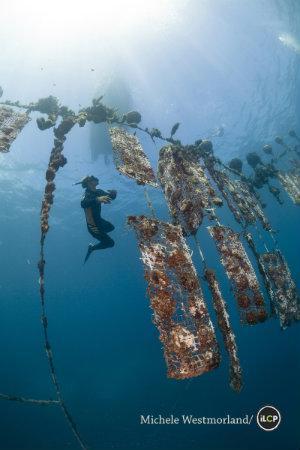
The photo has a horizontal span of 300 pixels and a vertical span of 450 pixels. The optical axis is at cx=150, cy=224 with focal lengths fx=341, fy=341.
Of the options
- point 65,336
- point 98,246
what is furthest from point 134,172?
point 65,336

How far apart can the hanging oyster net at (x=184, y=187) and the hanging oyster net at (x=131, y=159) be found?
815mm

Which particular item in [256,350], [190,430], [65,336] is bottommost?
[65,336]

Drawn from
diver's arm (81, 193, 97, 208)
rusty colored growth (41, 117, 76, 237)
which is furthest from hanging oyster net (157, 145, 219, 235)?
rusty colored growth (41, 117, 76, 237)

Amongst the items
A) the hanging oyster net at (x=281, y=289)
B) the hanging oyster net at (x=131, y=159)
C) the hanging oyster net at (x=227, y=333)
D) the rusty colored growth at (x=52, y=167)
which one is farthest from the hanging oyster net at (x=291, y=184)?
the rusty colored growth at (x=52, y=167)

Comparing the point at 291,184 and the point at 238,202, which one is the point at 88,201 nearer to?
the point at 238,202

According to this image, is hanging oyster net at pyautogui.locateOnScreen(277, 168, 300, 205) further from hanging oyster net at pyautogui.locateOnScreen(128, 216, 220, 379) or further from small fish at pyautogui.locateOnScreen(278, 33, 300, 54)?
small fish at pyautogui.locateOnScreen(278, 33, 300, 54)

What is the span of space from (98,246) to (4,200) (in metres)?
28.5

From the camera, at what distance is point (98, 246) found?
9523 mm

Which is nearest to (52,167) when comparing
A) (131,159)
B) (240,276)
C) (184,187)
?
(131,159)

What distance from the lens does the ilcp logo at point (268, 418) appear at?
25.7 ft

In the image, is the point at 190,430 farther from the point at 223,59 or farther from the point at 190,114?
the point at 223,59

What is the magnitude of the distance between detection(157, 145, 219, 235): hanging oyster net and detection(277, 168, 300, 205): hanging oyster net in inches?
215

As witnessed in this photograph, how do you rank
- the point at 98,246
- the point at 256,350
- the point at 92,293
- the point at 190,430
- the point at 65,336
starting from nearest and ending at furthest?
the point at 98,246 → the point at 190,430 → the point at 256,350 → the point at 92,293 → the point at 65,336

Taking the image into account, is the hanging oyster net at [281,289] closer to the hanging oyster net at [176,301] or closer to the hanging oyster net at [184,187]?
the hanging oyster net at [184,187]
